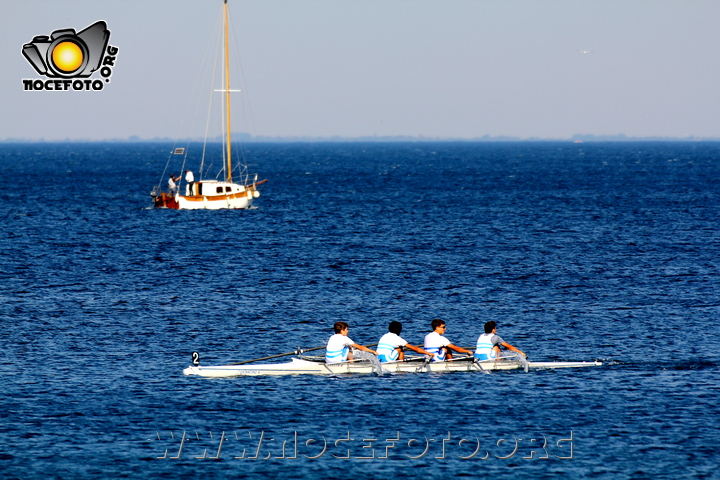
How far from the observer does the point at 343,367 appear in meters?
31.2

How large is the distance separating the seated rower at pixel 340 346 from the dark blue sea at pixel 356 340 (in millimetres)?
676

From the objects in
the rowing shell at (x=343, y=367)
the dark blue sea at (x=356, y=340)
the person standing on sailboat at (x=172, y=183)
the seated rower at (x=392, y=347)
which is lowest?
the dark blue sea at (x=356, y=340)

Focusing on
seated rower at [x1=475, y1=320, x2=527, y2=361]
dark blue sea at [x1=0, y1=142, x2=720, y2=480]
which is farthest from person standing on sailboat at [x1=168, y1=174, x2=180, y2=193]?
seated rower at [x1=475, y1=320, x2=527, y2=361]

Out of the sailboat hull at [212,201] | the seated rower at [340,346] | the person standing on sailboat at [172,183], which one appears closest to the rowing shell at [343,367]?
the seated rower at [340,346]

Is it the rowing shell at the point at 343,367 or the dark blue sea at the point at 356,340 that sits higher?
the rowing shell at the point at 343,367

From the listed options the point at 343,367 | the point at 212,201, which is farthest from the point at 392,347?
the point at 212,201

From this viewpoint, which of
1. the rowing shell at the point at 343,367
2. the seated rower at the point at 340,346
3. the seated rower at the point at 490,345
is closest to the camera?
the seated rower at the point at 340,346

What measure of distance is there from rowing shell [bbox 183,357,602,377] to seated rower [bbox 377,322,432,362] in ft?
0.77

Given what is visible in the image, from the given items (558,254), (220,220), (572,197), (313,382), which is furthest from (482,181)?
(313,382)

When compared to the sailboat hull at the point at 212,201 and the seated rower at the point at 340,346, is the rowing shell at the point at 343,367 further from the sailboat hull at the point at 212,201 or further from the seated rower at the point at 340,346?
the sailboat hull at the point at 212,201

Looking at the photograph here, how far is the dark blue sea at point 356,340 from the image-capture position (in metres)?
23.9

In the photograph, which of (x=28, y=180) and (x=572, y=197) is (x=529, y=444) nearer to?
(x=572, y=197)

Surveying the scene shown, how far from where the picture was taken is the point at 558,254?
6247cm

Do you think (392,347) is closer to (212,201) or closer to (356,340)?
(356,340)
